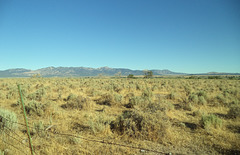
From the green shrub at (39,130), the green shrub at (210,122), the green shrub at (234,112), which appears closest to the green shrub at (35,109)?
the green shrub at (39,130)

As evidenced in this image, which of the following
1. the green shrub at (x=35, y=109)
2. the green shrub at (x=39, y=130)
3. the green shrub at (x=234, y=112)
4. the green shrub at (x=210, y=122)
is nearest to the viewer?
the green shrub at (x=39, y=130)

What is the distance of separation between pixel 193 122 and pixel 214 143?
2077mm

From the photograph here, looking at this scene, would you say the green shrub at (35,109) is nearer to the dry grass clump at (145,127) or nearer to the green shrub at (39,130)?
the green shrub at (39,130)

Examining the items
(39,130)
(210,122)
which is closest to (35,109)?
(39,130)

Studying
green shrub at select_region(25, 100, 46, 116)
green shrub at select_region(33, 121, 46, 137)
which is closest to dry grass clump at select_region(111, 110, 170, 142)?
green shrub at select_region(33, 121, 46, 137)

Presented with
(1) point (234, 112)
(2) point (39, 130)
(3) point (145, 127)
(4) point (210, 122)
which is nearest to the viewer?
(3) point (145, 127)

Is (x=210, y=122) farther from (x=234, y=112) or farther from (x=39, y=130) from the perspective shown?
(x=39, y=130)

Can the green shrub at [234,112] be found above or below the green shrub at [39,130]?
above

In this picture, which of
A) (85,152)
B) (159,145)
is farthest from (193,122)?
(85,152)

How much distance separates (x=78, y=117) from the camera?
7406mm

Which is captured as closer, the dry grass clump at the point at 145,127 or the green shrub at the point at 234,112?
the dry grass clump at the point at 145,127

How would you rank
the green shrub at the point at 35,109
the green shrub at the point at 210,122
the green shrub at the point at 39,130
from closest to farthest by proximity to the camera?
the green shrub at the point at 39,130, the green shrub at the point at 210,122, the green shrub at the point at 35,109

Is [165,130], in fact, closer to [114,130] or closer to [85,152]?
[114,130]

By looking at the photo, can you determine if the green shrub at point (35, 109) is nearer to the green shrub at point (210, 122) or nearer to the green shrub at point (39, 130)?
the green shrub at point (39, 130)
